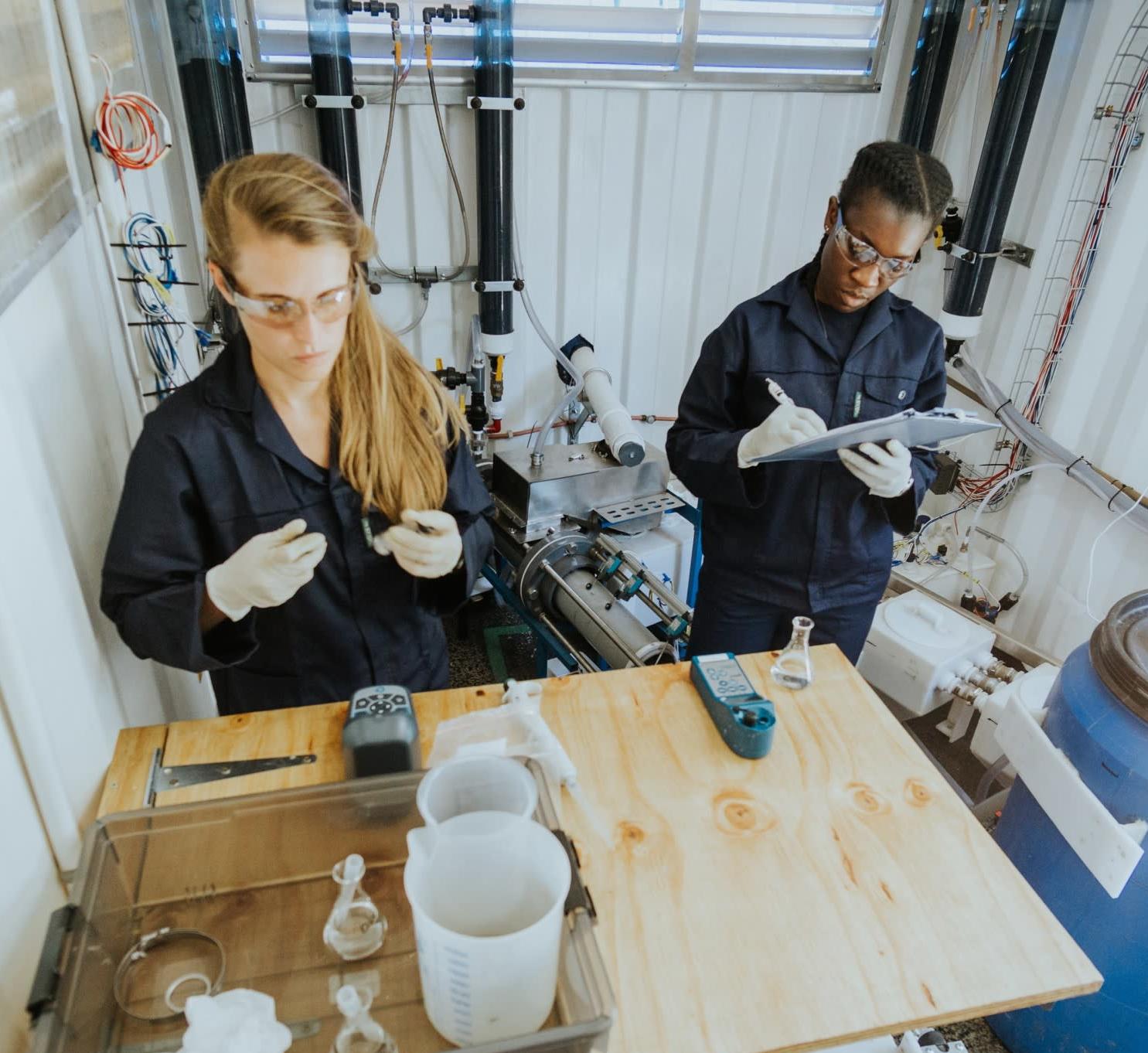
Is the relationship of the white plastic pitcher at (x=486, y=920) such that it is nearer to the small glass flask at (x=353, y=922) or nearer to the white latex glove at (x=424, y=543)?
the small glass flask at (x=353, y=922)

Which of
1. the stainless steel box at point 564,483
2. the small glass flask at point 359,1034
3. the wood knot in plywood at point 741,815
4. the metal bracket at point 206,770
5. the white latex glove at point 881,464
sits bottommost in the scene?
the stainless steel box at point 564,483

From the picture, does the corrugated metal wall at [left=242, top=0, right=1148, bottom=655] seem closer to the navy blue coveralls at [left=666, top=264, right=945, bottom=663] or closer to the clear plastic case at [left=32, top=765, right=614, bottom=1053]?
the navy blue coveralls at [left=666, top=264, right=945, bottom=663]

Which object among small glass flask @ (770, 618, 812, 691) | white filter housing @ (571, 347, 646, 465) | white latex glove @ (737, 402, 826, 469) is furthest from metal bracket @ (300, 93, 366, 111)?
small glass flask @ (770, 618, 812, 691)

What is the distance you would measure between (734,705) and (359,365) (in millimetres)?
703

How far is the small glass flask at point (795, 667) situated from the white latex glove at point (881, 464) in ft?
1.22

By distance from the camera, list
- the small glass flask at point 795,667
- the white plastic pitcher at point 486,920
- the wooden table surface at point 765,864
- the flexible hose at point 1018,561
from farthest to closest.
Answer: the flexible hose at point 1018,561 → the small glass flask at point 795,667 → the wooden table surface at point 765,864 → the white plastic pitcher at point 486,920

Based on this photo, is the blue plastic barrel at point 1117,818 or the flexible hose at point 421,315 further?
the flexible hose at point 421,315

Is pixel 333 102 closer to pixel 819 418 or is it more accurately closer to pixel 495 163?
pixel 495 163

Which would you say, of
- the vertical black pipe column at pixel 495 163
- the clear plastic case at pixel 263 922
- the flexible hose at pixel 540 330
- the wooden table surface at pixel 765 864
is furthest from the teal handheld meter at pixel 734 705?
the vertical black pipe column at pixel 495 163

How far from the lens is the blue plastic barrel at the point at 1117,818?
135 centimetres

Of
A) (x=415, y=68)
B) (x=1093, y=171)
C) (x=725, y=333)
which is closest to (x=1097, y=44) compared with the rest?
(x=1093, y=171)

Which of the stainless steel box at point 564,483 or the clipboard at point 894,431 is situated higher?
the clipboard at point 894,431

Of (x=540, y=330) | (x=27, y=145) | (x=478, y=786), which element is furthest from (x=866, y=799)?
(x=540, y=330)

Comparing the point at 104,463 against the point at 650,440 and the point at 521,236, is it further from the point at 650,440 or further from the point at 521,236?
the point at 650,440
